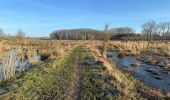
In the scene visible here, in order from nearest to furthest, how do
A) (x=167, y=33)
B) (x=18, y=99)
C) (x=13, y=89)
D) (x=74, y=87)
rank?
(x=18, y=99) → (x=13, y=89) → (x=74, y=87) → (x=167, y=33)

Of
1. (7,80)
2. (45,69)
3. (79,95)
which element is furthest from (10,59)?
(79,95)

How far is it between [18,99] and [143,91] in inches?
210

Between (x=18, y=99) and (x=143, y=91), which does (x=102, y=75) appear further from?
(x=18, y=99)

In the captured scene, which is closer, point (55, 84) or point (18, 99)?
→ point (18, 99)

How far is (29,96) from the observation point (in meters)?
8.45

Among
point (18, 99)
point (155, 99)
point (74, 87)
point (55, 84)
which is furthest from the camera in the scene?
point (55, 84)

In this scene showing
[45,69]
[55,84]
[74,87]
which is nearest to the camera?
[74,87]

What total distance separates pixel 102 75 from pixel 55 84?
313cm

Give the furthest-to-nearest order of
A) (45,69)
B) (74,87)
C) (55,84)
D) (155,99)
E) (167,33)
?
(167,33) → (45,69) → (55,84) → (74,87) → (155,99)

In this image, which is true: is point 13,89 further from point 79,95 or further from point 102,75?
point 102,75

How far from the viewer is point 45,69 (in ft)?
47.0

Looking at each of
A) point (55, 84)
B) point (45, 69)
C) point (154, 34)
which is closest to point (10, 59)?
point (45, 69)

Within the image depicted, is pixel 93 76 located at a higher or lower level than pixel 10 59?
lower

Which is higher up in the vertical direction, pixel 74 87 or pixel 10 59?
pixel 10 59
